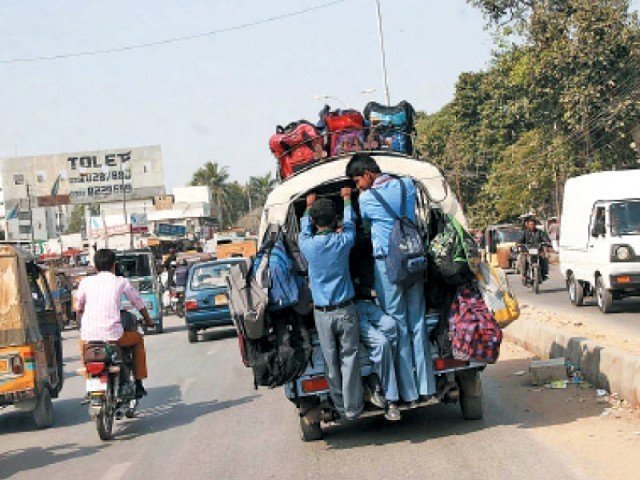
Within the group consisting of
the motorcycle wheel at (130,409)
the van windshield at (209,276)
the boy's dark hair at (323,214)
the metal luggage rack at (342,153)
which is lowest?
the motorcycle wheel at (130,409)

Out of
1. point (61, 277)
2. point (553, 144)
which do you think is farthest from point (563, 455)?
point (553, 144)

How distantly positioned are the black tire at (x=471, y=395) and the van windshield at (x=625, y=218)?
34.5ft

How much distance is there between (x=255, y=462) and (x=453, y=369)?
71.6 inches

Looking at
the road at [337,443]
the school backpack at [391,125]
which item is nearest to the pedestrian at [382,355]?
the road at [337,443]

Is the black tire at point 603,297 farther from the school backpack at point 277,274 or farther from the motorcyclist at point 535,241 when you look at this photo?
the school backpack at point 277,274

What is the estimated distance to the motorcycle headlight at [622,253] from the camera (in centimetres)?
1803

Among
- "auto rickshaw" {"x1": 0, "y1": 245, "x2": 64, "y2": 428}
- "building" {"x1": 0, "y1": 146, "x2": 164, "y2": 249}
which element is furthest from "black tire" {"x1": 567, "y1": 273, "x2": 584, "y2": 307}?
"building" {"x1": 0, "y1": 146, "x2": 164, "y2": 249}

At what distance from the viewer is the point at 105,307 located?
1009 centimetres

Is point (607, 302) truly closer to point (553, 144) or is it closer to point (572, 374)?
point (572, 374)

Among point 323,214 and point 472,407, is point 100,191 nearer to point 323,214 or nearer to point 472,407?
point 472,407

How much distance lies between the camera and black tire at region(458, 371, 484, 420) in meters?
8.66

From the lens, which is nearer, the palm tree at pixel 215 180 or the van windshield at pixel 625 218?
the van windshield at pixel 625 218

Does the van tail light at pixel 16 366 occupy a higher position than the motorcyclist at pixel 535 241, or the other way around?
the motorcyclist at pixel 535 241

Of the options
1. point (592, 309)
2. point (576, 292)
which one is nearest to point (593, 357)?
point (592, 309)
